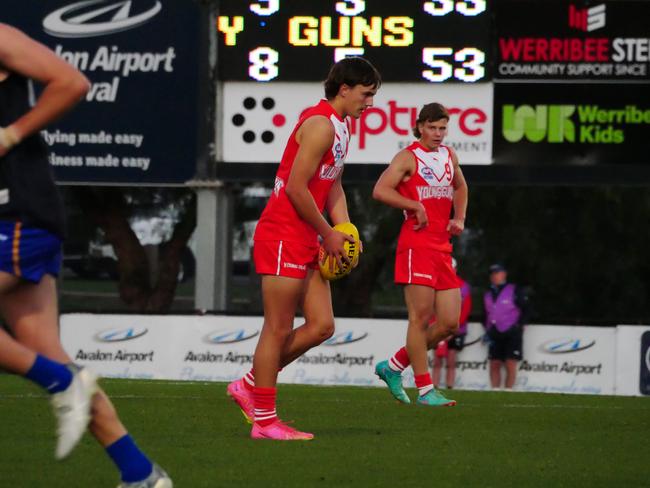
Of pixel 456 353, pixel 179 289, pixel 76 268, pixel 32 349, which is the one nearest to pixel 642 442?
pixel 32 349

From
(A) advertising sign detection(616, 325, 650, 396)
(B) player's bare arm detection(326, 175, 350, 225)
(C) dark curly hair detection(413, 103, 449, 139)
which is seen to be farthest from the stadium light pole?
(B) player's bare arm detection(326, 175, 350, 225)

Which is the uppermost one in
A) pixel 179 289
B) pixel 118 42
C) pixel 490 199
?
pixel 118 42

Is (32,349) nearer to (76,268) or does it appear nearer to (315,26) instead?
(315,26)

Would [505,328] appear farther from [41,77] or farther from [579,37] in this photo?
[41,77]

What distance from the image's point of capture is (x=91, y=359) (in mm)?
20625

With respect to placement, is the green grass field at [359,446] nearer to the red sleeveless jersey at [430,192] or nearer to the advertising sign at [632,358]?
the red sleeveless jersey at [430,192]

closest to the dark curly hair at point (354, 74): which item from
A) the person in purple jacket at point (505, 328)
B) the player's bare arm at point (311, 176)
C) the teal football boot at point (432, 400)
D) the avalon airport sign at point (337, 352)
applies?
the player's bare arm at point (311, 176)

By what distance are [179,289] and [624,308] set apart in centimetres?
2185

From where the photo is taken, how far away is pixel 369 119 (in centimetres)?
1945

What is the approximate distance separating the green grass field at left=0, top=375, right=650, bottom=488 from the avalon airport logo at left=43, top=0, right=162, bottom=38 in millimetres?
8817

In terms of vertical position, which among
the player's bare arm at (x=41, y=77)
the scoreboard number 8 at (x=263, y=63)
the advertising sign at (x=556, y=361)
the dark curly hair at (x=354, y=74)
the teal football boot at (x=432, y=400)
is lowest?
the advertising sign at (x=556, y=361)

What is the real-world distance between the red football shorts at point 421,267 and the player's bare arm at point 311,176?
3.15 metres

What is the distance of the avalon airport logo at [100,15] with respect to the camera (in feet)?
66.1

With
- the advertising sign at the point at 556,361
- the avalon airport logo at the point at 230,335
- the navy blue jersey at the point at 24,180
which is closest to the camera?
the navy blue jersey at the point at 24,180
